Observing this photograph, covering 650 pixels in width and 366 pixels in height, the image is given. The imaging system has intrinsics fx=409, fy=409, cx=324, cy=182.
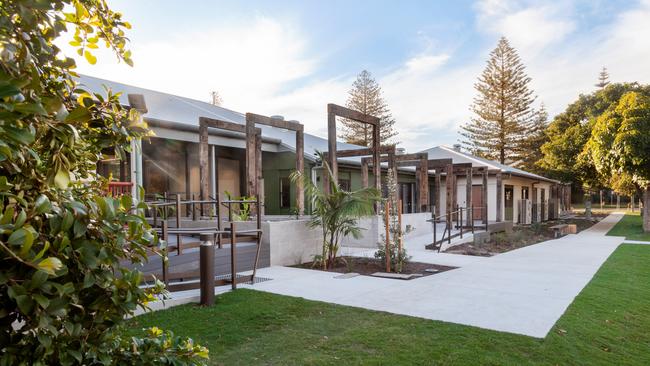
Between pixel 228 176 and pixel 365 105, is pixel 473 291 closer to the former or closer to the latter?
pixel 228 176

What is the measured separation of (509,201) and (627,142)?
7.77m

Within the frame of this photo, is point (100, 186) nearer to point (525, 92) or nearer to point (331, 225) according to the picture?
point (331, 225)

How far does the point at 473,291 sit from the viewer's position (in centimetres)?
633

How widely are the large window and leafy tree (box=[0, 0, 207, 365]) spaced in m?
13.7

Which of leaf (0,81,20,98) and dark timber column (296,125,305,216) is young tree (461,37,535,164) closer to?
dark timber column (296,125,305,216)

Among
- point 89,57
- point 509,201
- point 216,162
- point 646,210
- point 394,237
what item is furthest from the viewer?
point 509,201

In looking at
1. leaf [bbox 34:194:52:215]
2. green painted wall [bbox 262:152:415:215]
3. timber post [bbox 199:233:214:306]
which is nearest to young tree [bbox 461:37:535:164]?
green painted wall [bbox 262:152:415:215]

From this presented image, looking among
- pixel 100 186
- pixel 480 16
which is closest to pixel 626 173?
pixel 480 16

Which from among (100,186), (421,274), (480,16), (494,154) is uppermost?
(480,16)

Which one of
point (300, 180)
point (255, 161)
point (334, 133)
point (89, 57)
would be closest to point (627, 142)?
point (334, 133)

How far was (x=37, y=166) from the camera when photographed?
1.34m

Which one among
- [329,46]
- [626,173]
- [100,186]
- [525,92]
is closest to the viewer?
[100,186]

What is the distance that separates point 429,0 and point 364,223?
20.4 ft

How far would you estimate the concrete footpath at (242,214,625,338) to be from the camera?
5000 mm
